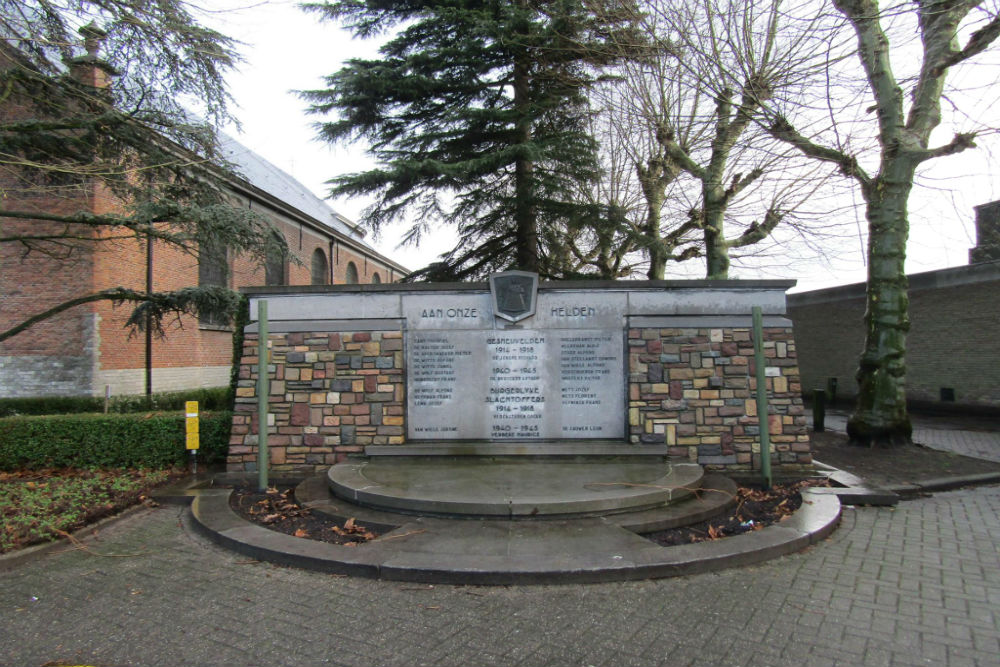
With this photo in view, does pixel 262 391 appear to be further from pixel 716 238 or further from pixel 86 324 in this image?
pixel 86 324

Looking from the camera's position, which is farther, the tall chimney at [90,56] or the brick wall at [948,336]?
the brick wall at [948,336]

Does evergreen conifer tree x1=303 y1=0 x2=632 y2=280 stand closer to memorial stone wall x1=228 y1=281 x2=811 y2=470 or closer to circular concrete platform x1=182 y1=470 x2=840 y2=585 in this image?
memorial stone wall x1=228 y1=281 x2=811 y2=470

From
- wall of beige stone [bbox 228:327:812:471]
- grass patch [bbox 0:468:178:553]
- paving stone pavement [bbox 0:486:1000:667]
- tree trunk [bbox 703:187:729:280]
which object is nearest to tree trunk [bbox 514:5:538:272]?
tree trunk [bbox 703:187:729:280]

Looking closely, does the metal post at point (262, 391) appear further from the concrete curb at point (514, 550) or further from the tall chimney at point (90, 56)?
the tall chimney at point (90, 56)

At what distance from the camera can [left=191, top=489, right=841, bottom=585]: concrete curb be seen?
3.74 meters

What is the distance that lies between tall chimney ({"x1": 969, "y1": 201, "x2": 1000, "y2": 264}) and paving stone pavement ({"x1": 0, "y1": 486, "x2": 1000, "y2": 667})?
50.3 ft

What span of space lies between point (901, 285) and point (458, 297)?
22.3 feet

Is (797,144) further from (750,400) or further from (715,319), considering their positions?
(750,400)

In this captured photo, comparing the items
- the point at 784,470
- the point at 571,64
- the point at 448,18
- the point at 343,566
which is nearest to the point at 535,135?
the point at 571,64

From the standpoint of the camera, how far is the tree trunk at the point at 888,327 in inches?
324

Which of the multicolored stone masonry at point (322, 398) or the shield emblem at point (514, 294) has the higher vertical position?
the shield emblem at point (514, 294)

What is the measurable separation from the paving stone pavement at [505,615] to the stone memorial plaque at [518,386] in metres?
2.78

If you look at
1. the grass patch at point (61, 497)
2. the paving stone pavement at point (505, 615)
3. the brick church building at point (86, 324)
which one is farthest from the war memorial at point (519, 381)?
the brick church building at point (86, 324)

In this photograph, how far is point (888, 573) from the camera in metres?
3.91
